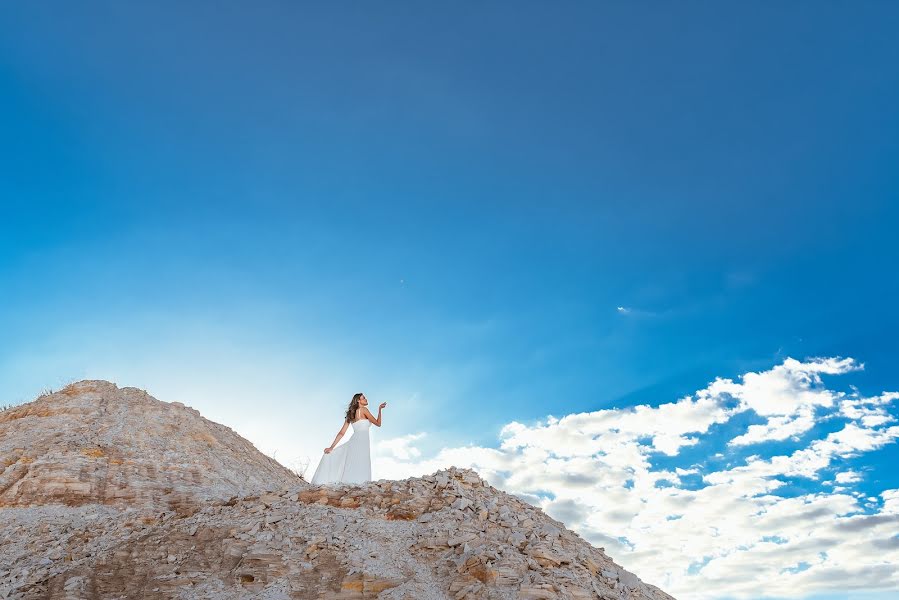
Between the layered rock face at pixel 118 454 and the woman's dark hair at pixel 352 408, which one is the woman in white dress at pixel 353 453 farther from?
the layered rock face at pixel 118 454

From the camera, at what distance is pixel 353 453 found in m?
16.5

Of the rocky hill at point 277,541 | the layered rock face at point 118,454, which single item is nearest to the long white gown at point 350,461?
the rocky hill at point 277,541

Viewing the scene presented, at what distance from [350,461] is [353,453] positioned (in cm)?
21

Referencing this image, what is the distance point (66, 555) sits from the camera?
527 inches

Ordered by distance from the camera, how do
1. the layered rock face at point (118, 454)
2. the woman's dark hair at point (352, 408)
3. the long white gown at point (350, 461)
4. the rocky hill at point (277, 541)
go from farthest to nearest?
the layered rock face at point (118, 454) → the woman's dark hair at point (352, 408) → the long white gown at point (350, 461) → the rocky hill at point (277, 541)

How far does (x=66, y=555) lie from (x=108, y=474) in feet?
17.6

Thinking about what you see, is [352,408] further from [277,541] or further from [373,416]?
[277,541]

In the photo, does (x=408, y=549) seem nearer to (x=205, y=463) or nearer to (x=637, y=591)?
(x=637, y=591)

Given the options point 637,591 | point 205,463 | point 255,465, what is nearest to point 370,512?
point 637,591

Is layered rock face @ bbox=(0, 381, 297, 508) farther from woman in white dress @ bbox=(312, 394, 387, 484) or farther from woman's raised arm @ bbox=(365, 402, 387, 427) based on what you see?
woman's raised arm @ bbox=(365, 402, 387, 427)

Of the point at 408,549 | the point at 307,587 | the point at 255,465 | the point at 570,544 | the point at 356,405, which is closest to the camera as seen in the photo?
the point at 307,587

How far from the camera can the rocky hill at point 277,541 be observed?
10.8 metres

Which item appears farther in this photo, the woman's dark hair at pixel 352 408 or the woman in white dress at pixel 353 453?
the woman's dark hair at pixel 352 408

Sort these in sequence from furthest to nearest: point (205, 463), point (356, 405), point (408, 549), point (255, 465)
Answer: point (255, 465) → point (205, 463) → point (356, 405) → point (408, 549)
